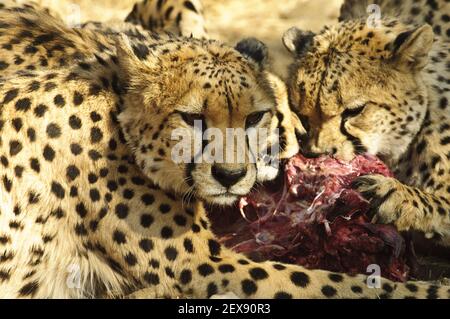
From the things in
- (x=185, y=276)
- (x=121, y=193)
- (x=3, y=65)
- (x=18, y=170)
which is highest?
(x=3, y=65)

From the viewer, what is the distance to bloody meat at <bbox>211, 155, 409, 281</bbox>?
5016 mm

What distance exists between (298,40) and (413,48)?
2.37ft

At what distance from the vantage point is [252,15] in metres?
8.80

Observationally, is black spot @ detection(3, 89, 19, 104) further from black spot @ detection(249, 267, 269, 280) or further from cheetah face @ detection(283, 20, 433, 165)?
cheetah face @ detection(283, 20, 433, 165)

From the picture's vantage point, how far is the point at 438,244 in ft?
17.6

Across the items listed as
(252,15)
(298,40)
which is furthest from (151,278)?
(252,15)

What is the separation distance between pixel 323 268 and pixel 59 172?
55.9 inches

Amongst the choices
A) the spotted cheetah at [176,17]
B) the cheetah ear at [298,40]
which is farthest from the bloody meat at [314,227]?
the spotted cheetah at [176,17]

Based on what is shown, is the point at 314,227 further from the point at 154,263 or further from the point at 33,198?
the point at 33,198

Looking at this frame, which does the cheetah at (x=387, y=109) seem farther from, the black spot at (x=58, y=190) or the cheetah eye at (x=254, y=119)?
the black spot at (x=58, y=190)

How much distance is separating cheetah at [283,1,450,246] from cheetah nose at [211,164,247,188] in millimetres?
945

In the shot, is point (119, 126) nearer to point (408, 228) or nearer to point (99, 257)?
point (99, 257)

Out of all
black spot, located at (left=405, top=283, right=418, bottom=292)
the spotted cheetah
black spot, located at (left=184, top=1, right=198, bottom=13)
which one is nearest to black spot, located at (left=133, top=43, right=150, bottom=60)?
black spot, located at (left=405, top=283, right=418, bottom=292)
